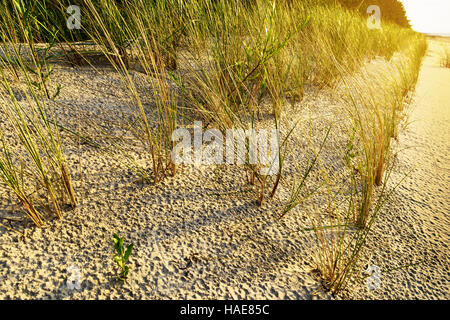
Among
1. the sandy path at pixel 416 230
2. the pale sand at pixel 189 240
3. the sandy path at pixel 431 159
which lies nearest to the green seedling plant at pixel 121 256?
the pale sand at pixel 189 240

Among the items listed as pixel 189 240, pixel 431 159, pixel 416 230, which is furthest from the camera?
pixel 431 159

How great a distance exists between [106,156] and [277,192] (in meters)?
0.70

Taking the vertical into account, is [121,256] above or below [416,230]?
above

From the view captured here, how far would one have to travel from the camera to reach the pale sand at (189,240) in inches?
30.0

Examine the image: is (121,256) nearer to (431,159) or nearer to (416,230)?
(416,230)

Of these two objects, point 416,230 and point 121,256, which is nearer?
point 121,256

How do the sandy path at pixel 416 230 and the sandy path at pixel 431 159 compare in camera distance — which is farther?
the sandy path at pixel 431 159

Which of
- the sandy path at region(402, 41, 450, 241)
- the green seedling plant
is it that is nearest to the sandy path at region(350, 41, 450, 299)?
the sandy path at region(402, 41, 450, 241)

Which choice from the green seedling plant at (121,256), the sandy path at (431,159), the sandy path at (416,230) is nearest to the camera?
the green seedling plant at (121,256)

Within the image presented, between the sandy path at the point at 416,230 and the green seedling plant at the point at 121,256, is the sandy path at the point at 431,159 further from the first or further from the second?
Answer: the green seedling plant at the point at 121,256

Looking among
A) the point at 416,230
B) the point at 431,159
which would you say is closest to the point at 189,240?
the point at 416,230

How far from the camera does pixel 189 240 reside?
0.89 metres
